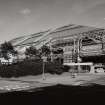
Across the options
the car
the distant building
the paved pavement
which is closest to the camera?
the paved pavement

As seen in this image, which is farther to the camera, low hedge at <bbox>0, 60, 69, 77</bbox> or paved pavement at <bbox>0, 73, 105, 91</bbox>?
low hedge at <bbox>0, 60, 69, 77</bbox>

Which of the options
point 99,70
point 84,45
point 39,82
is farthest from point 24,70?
point 84,45

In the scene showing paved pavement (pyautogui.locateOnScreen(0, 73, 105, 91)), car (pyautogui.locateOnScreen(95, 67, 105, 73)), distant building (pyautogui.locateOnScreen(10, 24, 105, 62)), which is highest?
distant building (pyautogui.locateOnScreen(10, 24, 105, 62))

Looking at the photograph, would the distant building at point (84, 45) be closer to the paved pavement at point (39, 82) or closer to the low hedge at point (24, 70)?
the low hedge at point (24, 70)

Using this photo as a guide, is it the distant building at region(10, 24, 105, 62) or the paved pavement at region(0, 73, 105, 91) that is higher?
the distant building at region(10, 24, 105, 62)

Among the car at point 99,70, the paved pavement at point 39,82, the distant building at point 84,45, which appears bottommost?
the paved pavement at point 39,82

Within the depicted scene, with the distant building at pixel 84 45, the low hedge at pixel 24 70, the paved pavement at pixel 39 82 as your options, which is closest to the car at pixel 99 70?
the distant building at pixel 84 45

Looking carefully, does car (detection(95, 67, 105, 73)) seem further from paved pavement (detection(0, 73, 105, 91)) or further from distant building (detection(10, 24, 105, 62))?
paved pavement (detection(0, 73, 105, 91))

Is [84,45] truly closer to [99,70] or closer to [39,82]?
[99,70]

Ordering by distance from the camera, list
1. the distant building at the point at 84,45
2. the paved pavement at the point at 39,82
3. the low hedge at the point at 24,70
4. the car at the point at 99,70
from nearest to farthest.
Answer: the paved pavement at the point at 39,82
the low hedge at the point at 24,70
the car at the point at 99,70
the distant building at the point at 84,45

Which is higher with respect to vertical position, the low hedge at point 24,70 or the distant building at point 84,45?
the distant building at point 84,45

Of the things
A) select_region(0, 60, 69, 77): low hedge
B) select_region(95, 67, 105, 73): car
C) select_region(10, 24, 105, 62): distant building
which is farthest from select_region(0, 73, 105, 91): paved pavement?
select_region(10, 24, 105, 62): distant building

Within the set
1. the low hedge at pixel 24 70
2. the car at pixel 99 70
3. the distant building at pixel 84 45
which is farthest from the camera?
the distant building at pixel 84 45

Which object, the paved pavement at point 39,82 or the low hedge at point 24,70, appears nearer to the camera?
the paved pavement at point 39,82
